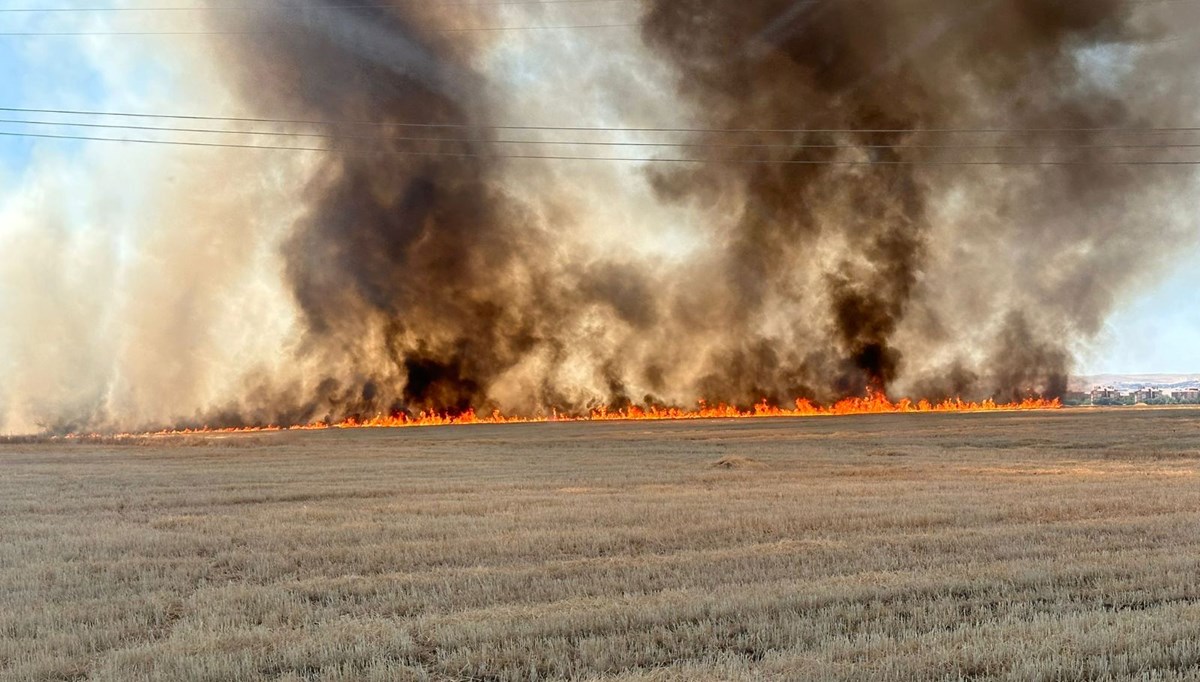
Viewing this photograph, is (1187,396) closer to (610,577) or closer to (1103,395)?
(1103,395)

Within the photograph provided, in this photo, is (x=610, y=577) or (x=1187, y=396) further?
(x=1187, y=396)

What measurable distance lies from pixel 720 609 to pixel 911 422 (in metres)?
49.3

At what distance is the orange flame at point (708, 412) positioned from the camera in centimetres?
7081

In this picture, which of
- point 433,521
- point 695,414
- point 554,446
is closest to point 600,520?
point 433,521

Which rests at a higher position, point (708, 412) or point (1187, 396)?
point (1187, 396)

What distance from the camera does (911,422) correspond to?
2148 inches

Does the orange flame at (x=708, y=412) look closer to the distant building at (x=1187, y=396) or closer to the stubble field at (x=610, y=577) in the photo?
the distant building at (x=1187, y=396)

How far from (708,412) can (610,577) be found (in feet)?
215

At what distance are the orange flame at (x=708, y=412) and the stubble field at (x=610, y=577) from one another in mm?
47184

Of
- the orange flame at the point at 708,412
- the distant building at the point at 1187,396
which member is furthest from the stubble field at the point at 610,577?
the distant building at the point at 1187,396

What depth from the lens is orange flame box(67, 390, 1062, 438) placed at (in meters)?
70.8

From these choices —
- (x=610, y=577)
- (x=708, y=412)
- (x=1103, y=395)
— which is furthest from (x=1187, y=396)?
(x=610, y=577)

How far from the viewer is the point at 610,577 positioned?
10047 mm

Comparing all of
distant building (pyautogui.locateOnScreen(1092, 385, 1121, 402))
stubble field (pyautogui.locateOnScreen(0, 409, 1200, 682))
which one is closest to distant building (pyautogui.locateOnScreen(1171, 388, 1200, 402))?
distant building (pyautogui.locateOnScreen(1092, 385, 1121, 402))
